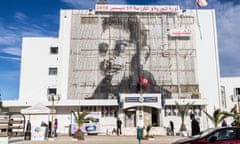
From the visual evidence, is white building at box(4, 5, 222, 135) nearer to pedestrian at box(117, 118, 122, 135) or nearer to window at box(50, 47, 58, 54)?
window at box(50, 47, 58, 54)

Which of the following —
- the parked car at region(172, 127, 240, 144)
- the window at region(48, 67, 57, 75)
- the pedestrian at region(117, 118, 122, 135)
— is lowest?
the pedestrian at region(117, 118, 122, 135)

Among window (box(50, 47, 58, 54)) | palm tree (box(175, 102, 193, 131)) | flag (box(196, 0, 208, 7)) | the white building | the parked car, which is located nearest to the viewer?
the parked car

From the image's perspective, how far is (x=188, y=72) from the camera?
115 ft

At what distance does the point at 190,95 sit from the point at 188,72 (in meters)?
3.37

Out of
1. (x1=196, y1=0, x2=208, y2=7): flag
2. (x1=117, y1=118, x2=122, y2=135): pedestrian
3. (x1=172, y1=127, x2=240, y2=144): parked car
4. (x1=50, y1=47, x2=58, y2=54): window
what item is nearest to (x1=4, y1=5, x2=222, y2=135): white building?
(x1=50, y1=47, x2=58, y2=54): window

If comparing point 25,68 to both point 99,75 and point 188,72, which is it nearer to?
point 99,75

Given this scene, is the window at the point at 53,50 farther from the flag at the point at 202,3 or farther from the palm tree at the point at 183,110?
the flag at the point at 202,3

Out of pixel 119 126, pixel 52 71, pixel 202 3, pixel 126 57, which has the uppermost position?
pixel 202 3

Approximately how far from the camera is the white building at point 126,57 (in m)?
34.0

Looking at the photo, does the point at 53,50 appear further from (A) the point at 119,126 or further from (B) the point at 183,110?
(B) the point at 183,110

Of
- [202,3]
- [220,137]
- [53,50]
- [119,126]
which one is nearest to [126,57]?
[53,50]

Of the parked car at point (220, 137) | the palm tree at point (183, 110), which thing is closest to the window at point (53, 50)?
the palm tree at point (183, 110)

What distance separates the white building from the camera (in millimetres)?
34000

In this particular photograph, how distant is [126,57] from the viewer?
35.3 metres
